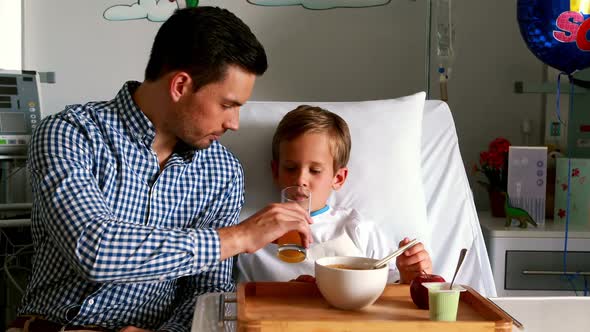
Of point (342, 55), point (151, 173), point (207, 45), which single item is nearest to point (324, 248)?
point (151, 173)

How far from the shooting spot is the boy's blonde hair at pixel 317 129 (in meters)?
1.66

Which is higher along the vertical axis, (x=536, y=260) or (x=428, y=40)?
(x=428, y=40)

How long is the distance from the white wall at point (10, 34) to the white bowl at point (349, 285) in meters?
2.14

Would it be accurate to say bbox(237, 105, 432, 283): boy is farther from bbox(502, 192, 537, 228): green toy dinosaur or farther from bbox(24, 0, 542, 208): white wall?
bbox(24, 0, 542, 208): white wall

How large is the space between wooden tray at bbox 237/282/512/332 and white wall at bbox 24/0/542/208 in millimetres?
1781

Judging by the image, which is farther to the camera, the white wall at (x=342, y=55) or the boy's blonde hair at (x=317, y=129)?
the white wall at (x=342, y=55)

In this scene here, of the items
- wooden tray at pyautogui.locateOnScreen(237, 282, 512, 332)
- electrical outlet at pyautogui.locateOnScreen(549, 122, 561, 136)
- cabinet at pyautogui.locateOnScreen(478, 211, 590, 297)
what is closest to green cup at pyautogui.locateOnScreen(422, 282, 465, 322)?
wooden tray at pyautogui.locateOnScreen(237, 282, 512, 332)

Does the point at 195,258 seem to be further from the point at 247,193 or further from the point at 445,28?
the point at 445,28

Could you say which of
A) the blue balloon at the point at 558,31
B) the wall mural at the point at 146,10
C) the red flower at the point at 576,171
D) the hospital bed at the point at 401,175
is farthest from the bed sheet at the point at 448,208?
the wall mural at the point at 146,10

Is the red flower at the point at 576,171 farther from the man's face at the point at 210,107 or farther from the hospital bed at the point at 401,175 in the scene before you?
the man's face at the point at 210,107

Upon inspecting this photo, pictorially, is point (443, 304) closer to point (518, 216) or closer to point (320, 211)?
point (320, 211)

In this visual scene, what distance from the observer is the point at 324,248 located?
5.35 feet

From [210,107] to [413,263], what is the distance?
1.74ft

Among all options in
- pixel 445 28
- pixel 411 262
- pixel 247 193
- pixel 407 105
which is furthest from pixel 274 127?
pixel 445 28
